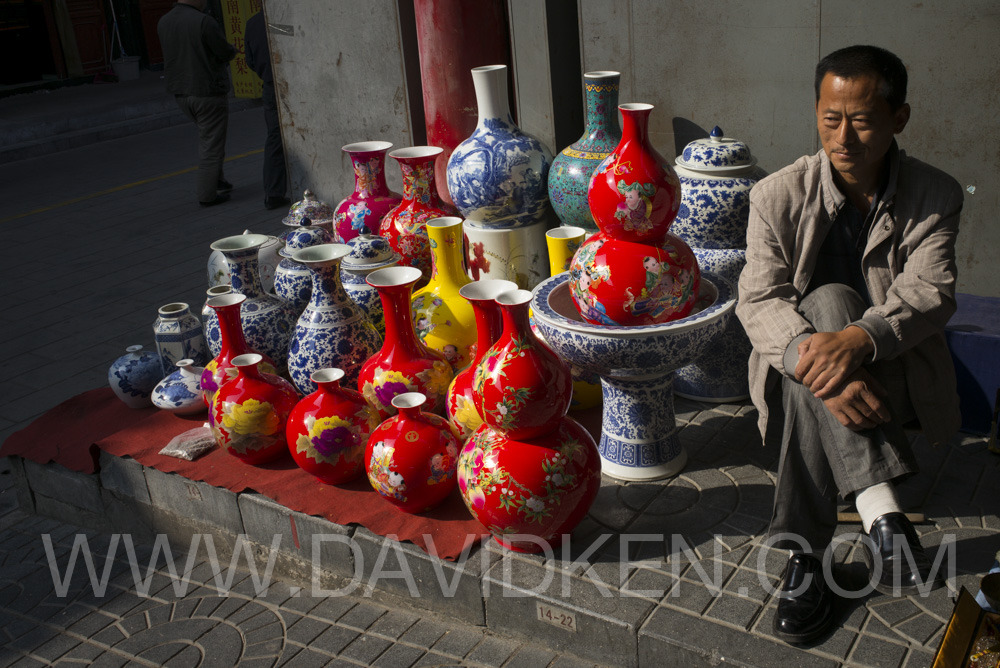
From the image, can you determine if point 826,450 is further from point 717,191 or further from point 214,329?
point 214,329

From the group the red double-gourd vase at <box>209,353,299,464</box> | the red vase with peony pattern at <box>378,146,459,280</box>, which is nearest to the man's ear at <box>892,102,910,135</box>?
the red vase with peony pattern at <box>378,146,459,280</box>

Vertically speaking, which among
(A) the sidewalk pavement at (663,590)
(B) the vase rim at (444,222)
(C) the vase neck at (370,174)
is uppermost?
(C) the vase neck at (370,174)

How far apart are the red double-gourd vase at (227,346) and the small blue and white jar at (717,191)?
5.94 ft

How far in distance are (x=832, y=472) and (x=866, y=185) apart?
0.87 m

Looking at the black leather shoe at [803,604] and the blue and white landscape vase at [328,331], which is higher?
the blue and white landscape vase at [328,331]

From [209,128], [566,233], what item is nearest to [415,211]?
[566,233]

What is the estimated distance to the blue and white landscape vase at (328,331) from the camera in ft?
11.9

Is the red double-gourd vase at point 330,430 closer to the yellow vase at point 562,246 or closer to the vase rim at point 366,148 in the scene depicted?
the yellow vase at point 562,246

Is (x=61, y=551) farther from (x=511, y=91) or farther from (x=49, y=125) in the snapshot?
(x=49, y=125)

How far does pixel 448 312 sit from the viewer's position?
3.69 metres

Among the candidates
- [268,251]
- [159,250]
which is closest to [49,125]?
[159,250]

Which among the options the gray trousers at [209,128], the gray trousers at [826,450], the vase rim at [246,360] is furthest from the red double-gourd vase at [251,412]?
the gray trousers at [209,128]

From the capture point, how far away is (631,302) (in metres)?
2.92

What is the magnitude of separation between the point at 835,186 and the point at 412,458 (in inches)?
63.0
